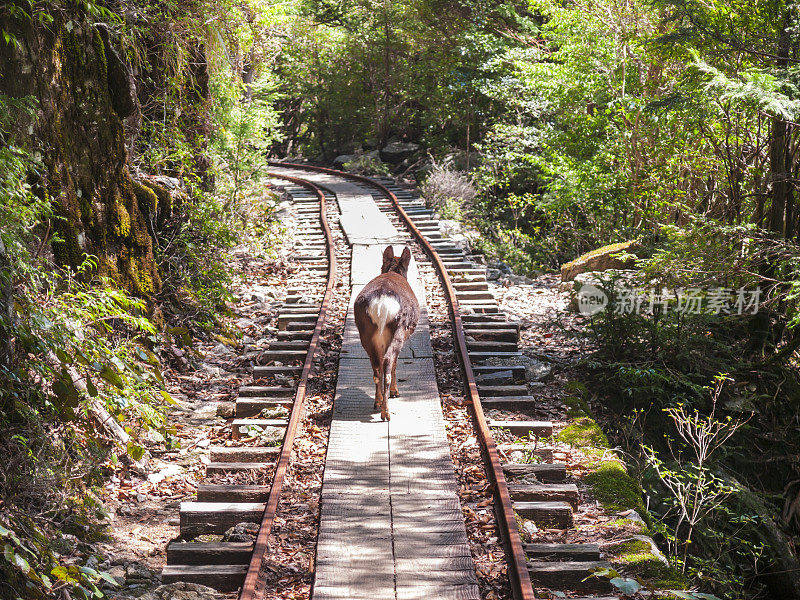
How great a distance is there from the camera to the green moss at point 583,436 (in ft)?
22.3

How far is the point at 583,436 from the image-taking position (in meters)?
6.92

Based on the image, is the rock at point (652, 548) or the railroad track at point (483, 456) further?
the rock at point (652, 548)

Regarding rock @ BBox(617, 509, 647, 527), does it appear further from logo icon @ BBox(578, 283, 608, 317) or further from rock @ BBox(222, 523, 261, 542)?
logo icon @ BBox(578, 283, 608, 317)

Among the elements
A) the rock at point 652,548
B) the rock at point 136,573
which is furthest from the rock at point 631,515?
the rock at point 136,573

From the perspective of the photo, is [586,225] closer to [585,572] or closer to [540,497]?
[540,497]

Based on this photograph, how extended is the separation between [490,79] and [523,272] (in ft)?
30.3

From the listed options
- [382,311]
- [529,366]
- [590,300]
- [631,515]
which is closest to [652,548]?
[631,515]

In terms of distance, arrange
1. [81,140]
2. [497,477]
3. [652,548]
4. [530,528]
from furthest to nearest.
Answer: [81,140], [497,477], [530,528], [652,548]

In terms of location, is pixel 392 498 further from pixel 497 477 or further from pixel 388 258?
pixel 388 258

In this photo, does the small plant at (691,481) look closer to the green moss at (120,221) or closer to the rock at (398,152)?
the green moss at (120,221)

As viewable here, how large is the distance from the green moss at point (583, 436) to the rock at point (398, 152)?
70.3 ft

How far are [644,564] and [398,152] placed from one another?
78.6ft

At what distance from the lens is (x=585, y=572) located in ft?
15.1

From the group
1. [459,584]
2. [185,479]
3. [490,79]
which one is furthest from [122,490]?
[490,79]
